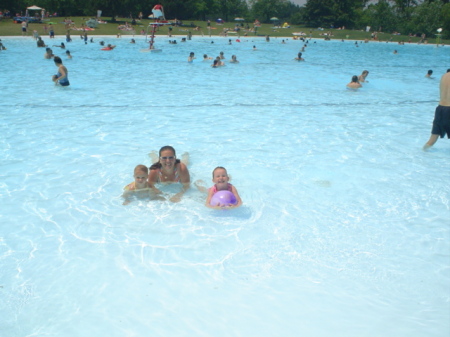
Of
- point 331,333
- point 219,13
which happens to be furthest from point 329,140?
point 219,13

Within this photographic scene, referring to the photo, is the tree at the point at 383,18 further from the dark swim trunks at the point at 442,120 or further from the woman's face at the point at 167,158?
the woman's face at the point at 167,158

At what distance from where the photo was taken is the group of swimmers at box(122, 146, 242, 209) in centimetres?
525

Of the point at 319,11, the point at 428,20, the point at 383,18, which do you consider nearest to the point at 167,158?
the point at 428,20

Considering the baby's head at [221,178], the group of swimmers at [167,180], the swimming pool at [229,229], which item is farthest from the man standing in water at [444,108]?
the baby's head at [221,178]

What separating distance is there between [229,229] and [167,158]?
1309 millimetres

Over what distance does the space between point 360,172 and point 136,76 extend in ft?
41.1

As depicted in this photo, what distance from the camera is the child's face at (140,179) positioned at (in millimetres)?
5281

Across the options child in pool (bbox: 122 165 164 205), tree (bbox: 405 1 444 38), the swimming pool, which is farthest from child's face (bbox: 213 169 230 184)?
tree (bbox: 405 1 444 38)

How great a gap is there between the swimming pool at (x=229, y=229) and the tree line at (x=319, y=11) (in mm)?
50625

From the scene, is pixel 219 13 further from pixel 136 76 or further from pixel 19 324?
pixel 19 324

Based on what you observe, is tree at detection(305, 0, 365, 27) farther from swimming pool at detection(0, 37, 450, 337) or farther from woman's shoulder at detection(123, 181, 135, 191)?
woman's shoulder at detection(123, 181, 135, 191)

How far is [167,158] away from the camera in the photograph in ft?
17.3

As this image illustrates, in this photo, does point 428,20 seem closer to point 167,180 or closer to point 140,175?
point 167,180

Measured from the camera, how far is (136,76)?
1678cm
